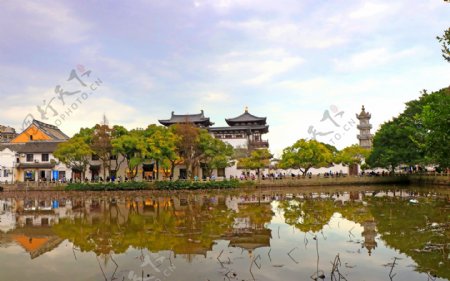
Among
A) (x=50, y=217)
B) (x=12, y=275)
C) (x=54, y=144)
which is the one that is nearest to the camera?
(x=12, y=275)

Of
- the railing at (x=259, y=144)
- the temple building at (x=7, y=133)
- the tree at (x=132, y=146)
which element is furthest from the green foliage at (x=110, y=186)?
the temple building at (x=7, y=133)

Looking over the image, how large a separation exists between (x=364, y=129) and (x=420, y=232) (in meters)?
61.2

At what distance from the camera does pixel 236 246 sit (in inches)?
491

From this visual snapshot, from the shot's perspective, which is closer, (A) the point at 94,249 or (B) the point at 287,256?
(B) the point at 287,256

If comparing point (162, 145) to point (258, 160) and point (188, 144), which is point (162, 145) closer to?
point (188, 144)

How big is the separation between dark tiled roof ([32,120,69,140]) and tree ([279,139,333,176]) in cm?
3655

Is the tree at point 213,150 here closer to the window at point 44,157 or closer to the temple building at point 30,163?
the temple building at point 30,163

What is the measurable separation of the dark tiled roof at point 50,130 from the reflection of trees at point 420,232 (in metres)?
52.1

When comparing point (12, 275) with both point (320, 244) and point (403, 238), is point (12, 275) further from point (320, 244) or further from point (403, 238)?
point (403, 238)

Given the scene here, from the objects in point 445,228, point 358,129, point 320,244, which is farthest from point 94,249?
point 358,129

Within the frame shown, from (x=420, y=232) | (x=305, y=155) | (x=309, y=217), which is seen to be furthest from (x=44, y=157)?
(x=420, y=232)

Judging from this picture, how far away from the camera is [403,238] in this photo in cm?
1284

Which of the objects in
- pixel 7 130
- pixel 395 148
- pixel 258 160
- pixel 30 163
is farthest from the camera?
pixel 7 130

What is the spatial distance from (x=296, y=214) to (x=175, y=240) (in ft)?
28.0
